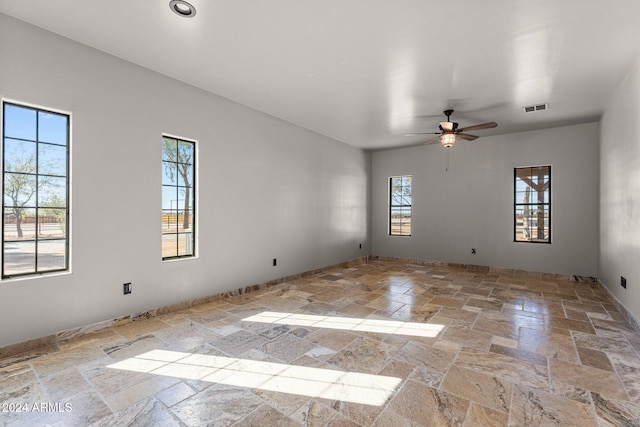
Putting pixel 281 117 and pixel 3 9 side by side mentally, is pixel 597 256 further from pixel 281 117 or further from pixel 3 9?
pixel 3 9

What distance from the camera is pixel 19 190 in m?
2.82

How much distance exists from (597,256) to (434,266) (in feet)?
9.48

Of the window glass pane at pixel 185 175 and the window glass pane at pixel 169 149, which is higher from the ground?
the window glass pane at pixel 169 149

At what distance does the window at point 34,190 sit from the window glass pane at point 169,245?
97 cm

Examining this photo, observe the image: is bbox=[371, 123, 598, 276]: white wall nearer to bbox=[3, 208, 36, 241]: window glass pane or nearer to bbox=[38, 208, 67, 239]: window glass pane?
bbox=[38, 208, 67, 239]: window glass pane

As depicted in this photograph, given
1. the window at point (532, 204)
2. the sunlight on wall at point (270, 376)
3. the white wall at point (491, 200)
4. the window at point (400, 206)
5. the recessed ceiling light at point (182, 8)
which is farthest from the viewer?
the window at point (400, 206)

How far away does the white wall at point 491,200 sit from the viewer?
5.69 meters

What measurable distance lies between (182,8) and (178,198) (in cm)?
222

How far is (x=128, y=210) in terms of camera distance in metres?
3.43

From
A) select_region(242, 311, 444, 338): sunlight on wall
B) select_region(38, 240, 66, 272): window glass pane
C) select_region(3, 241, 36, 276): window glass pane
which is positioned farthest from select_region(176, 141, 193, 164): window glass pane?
select_region(242, 311, 444, 338): sunlight on wall

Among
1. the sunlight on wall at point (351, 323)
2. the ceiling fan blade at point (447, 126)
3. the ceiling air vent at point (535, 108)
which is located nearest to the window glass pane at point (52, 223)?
the sunlight on wall at point (351, 323)

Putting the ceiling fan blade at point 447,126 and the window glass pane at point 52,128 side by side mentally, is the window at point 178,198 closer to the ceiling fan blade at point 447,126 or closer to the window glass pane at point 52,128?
the window glass pane at point 52,128

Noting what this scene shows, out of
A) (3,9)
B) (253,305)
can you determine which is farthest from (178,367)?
(3,9)

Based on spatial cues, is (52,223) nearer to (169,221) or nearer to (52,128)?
(52,128)
